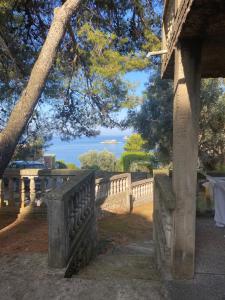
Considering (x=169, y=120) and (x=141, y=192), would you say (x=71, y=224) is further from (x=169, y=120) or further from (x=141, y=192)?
(x=169, y=120)

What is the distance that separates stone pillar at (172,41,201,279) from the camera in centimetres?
349

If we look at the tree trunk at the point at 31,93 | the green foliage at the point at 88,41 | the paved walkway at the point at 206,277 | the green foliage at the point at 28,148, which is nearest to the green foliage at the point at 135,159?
the green foliage at the point at 28,148

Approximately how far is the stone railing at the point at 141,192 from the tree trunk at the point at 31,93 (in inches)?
290

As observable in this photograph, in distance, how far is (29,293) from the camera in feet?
10.8

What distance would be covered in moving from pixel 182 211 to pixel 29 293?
1.76 meters

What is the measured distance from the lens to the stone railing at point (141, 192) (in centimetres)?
1298

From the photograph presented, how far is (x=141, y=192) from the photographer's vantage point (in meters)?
13.6

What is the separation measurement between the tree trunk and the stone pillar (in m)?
3.30

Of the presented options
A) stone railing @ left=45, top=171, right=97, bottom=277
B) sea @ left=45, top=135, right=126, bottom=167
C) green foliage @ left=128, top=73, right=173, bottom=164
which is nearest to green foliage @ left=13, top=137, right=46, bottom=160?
sea @ left=45, top=135, right=126, bottom=167

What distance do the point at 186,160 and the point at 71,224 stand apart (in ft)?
6.10

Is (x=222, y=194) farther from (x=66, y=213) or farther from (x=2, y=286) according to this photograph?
A: (x=2, y=286)

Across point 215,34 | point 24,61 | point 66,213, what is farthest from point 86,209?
point 24,61

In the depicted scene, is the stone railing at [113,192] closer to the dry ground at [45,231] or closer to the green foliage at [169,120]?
the dry ground at [45,231]

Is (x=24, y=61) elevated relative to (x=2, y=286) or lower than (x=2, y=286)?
elevated
